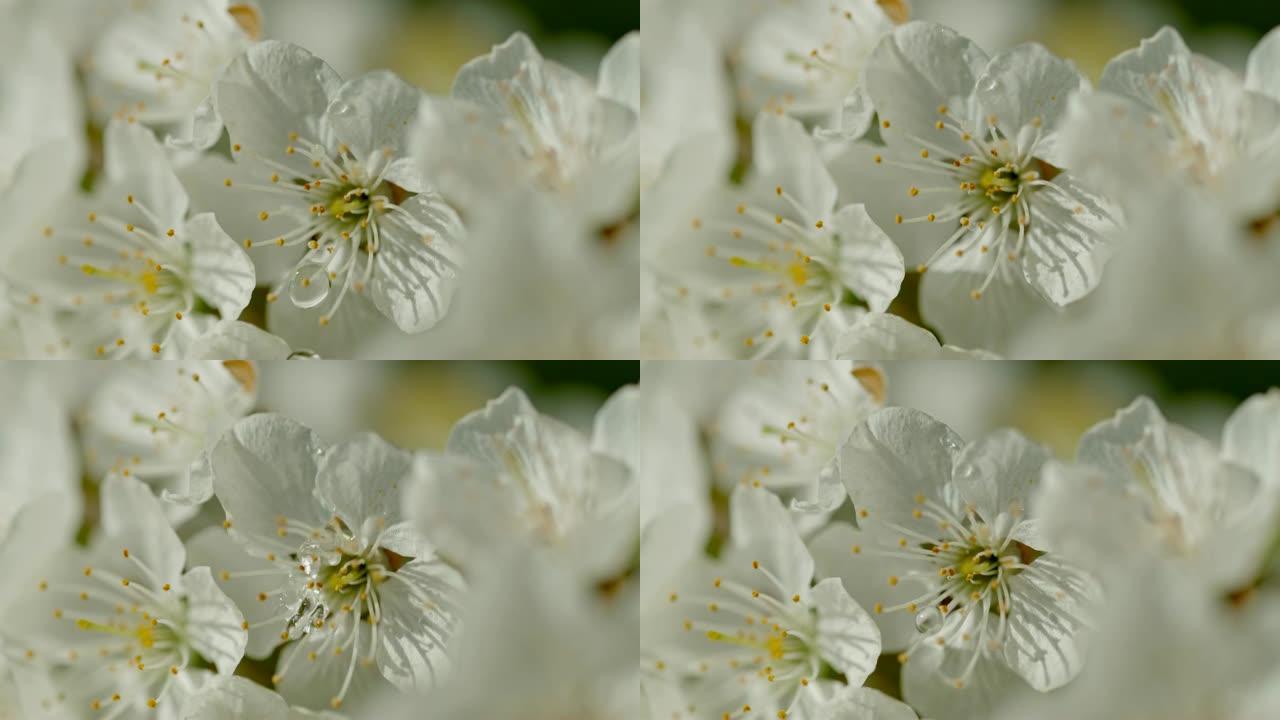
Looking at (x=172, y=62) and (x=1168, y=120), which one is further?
(x=172, y=62)

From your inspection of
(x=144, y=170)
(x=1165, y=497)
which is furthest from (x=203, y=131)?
(x=1165, y=497)

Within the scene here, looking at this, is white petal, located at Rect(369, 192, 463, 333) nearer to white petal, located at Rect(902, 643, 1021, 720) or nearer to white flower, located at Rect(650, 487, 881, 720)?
white flower, located at Rect(650, 487, 881, 720)

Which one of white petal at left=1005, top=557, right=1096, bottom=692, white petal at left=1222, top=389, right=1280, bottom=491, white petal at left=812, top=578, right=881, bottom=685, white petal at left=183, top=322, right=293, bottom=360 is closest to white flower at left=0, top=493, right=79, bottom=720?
white petal at left=183, top=322, right=293, bottom=360

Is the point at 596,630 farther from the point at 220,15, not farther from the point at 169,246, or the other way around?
the point at 220,15

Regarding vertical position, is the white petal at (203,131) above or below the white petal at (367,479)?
above

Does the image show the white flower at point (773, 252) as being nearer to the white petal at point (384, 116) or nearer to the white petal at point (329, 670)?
the white petal at point (384, 116)

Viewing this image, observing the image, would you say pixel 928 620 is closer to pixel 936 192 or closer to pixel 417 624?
pixel 936 192

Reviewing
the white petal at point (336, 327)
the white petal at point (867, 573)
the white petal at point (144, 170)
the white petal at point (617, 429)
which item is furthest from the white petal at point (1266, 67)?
the white petal at point (144, 170)
